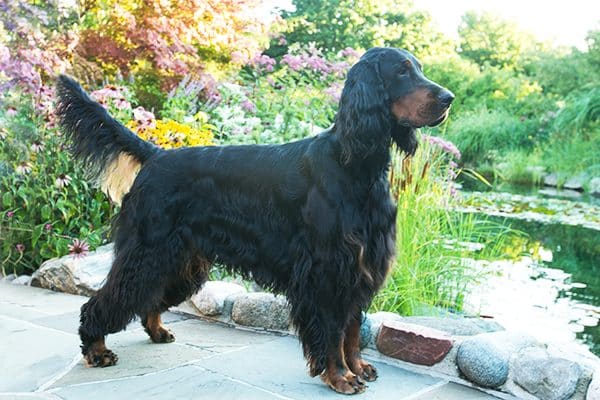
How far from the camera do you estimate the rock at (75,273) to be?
4.22m

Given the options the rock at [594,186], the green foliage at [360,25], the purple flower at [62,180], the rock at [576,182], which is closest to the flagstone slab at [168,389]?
the purple flower at [62,180]

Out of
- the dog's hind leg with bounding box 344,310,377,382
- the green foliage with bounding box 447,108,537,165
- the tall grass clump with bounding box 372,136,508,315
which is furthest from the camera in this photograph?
the green foliage with bounding box 447,108,537,165

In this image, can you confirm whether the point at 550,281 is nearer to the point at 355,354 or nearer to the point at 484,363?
the point at 484,363

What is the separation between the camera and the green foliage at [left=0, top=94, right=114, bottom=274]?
473 centimetres

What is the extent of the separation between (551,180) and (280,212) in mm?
12954

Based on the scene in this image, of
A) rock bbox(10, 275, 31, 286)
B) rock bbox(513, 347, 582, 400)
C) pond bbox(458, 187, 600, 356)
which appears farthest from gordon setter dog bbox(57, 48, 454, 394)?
rock bbox(10, 275, 31, 286)

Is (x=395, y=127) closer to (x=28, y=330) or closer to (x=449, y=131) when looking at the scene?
(x=28, y=330)

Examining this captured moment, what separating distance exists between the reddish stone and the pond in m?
0.70

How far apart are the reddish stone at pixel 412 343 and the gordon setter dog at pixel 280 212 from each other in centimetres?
25

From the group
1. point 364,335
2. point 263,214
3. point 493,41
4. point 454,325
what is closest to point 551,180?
point 454,325

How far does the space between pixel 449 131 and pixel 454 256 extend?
13.9 metres

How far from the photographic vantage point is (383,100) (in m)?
2.60

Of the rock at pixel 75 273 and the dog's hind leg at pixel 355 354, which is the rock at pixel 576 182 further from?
the dog's hind leg at pixel 355 354

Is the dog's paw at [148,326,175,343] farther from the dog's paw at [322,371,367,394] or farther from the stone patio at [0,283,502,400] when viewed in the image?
the dog's paw at [322,371,367,394]
